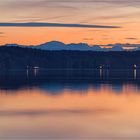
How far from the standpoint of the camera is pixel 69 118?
21.2m

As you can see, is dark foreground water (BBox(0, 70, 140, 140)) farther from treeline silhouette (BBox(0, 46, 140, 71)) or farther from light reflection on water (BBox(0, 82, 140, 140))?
treeline silhouette (BBox(0, 46, 140, 71))

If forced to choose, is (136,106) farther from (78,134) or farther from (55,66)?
(55,66)

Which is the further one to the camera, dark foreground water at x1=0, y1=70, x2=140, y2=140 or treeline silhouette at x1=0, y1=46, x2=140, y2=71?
treeline silhouette at x1=0, y1=46, x2=140, y2=71

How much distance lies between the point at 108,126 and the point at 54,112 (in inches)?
205

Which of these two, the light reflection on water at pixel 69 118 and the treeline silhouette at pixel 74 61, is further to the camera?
the treeline silhouette at pixel 74 61

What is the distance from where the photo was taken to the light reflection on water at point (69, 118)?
16.9 metres

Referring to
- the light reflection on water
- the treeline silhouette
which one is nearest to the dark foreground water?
the light reflection on water

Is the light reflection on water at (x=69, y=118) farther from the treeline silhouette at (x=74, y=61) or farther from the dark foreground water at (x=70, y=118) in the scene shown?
the treeline silhouette at (x=74, y=61)

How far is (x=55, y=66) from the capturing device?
504ft

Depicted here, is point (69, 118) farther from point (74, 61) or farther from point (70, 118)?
point (74, 61)

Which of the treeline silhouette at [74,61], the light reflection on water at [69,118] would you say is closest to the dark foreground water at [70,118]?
the light reflection on water at [69,118]

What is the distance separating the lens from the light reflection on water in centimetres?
1689

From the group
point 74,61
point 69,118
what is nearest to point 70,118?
point 69,118

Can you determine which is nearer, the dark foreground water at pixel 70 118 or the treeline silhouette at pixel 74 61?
the dark foreground water at pixel 70 118
